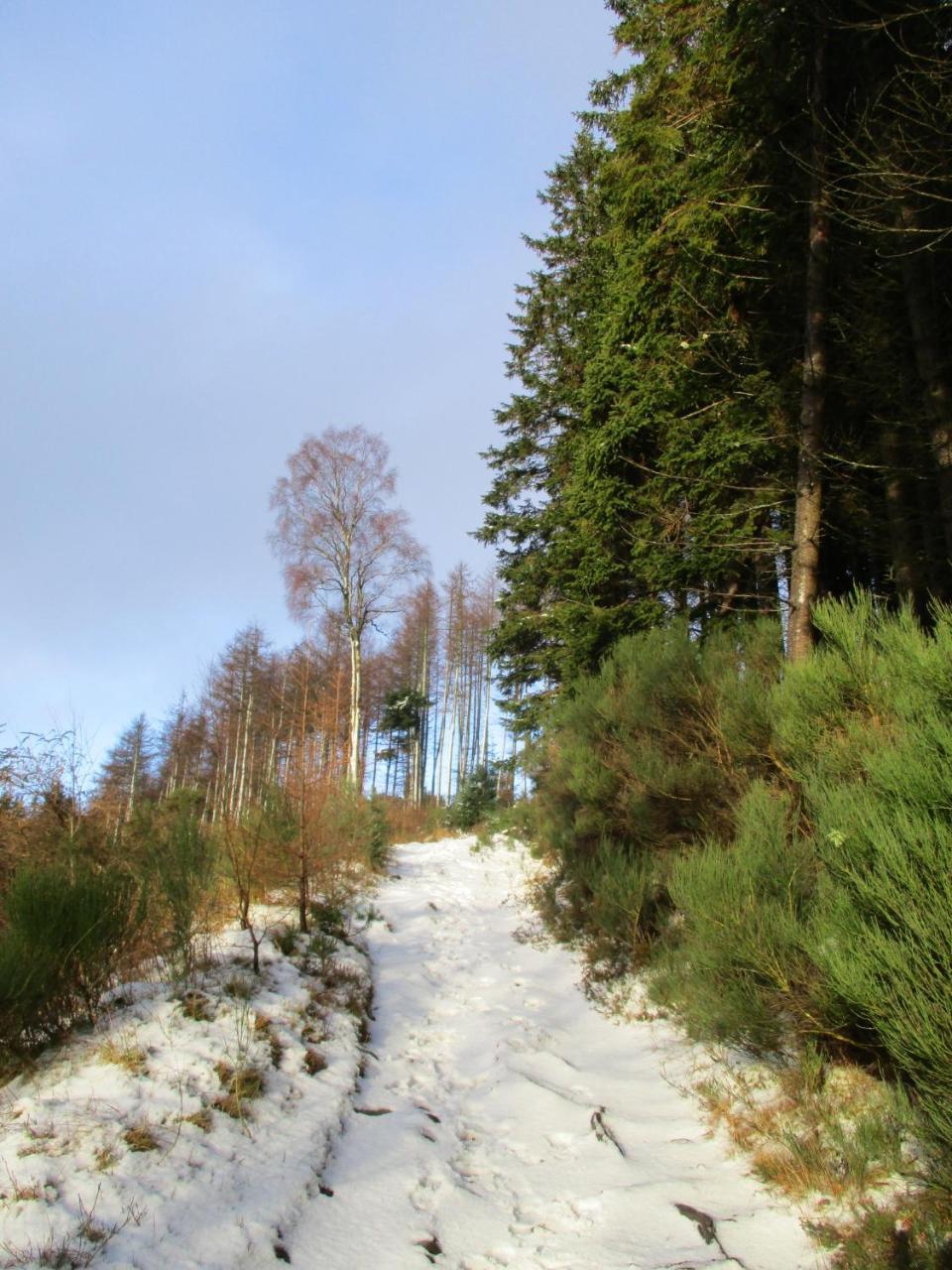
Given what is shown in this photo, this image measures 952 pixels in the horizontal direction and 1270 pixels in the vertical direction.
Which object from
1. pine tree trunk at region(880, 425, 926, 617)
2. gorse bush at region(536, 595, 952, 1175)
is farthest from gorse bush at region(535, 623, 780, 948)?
pine tree trunk at region(880, 425, 926, 617)

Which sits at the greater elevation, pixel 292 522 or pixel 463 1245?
pixel 292 522

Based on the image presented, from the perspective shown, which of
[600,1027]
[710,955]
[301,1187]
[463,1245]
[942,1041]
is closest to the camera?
[942,1041]

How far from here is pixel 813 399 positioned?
6695 mm

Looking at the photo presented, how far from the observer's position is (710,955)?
3.46 m

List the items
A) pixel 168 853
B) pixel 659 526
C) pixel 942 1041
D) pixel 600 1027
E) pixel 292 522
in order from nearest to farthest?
1. pixel 942 1041
2. pixel 168 853
3. pixel 600 1027
4. pixel 659 526
5. pixel 292 522

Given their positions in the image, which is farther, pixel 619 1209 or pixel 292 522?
pixel 292 522

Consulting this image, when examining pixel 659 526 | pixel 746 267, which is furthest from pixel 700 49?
pixel 659 526

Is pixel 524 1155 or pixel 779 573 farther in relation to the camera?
pixel 779 573

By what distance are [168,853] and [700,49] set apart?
425 inches

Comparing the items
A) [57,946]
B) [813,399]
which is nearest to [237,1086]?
[57,946]

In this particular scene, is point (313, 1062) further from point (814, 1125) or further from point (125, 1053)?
point (814, 1125)

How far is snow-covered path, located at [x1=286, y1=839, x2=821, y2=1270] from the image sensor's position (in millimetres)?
2760

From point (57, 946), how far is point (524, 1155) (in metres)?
2.90

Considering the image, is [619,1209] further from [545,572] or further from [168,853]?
[545,572]
